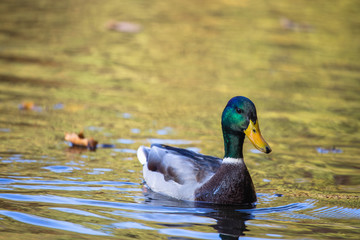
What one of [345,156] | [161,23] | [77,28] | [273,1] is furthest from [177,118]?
[273,1]

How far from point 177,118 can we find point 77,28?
785 cm

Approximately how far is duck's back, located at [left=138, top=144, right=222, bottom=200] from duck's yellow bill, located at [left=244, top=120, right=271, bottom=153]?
2.16ft

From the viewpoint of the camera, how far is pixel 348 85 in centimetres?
1347

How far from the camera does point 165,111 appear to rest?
11102mm

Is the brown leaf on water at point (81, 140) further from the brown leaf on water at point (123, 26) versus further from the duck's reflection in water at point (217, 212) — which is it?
the brown leaf on water at point (123, 26)

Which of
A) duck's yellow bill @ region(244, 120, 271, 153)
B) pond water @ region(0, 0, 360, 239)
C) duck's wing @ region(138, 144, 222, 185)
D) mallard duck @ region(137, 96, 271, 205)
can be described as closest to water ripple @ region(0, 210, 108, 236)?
pond water @ region(0, 0, 360, 239)

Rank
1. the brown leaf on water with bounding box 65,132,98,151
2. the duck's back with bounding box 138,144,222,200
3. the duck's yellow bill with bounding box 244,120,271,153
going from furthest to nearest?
the brown leaf on water with bounding box 65,132,98,151
the duck's back with bounding box 138,144,222,200
the duck's yellow bill with bounding box 244,120,271,153

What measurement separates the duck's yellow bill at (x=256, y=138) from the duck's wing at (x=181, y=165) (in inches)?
25.9

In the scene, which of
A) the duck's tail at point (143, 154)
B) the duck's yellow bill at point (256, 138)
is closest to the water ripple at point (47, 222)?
the duck's yellow bill at point (256, 138)

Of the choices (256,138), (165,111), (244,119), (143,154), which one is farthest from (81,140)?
(256,138)

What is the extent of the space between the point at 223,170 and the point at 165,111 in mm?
4220

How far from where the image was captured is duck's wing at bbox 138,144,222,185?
7207 mm

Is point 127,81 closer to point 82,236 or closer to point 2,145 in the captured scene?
point 2,145

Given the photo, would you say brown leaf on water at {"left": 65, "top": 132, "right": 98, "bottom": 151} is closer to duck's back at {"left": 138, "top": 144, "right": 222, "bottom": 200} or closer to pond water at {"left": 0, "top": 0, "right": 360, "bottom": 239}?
pond water at {"left": 0, "top": 0, "right": 360, "bottom": 239}
